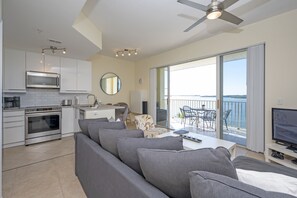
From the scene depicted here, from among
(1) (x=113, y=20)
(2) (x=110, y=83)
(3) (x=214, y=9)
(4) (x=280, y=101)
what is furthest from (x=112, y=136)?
(2) (x=110, y=83)

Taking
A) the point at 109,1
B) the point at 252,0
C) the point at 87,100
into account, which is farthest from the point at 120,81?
the point at 252,0

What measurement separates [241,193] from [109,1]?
274cm

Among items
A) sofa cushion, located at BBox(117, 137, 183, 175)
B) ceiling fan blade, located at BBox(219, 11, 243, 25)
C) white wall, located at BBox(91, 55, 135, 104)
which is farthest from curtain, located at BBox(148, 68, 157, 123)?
sofa cushion, located at BBox(117, 137, 183, 175)

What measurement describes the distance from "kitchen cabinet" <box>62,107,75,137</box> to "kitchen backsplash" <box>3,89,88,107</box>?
59 centimetres

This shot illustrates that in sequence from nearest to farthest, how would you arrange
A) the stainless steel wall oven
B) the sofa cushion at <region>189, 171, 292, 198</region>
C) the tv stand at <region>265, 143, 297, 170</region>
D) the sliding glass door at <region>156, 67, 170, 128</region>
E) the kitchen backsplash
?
the sofa cushion at <region>189, 171, 292, 198</region> < the tv stand at <region>265, 143, 297, 170</region> < the stainless steel wall oven < the kitchen backsplash < the sliding glass door at <region>156, 67, 170, 128</region>

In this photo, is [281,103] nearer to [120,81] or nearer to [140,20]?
[140,20]

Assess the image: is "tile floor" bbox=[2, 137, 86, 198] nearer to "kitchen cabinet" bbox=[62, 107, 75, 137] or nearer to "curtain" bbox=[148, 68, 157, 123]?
"kitchen cabinet" bbox=[62, 107, 75, 137]

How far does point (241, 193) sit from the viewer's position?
56 centimetres

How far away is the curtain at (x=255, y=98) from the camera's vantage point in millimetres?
3041

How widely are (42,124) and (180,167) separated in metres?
3.98

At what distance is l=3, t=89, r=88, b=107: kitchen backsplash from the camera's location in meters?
4.02

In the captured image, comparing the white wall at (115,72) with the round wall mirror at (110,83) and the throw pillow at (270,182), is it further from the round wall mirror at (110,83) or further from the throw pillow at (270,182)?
the throw pillow at (270,182)

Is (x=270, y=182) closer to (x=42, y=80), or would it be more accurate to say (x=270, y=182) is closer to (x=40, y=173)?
(x=40, y=173)

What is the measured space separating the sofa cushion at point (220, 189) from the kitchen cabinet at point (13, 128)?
4.06 m
